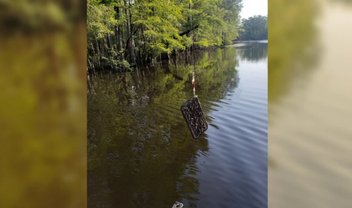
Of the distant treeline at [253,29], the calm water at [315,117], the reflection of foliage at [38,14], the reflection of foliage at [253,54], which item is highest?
the distant treeline at [253,29]

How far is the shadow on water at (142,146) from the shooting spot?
3658 mm

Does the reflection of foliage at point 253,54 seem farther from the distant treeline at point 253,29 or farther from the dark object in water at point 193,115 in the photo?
the dark object in water at point 193,115

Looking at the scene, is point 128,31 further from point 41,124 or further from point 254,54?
point 41,124

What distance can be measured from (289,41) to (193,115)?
1.44m

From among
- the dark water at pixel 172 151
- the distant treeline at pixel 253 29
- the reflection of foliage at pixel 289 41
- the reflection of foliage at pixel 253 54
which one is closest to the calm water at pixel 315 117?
the reflection of foliage at pixel 289 41

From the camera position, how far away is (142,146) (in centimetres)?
498

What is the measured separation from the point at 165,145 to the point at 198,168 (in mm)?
896

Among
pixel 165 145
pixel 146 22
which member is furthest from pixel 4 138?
pixel 146 22

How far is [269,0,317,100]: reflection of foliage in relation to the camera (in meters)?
0.87

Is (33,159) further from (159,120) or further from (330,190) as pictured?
(159,120)

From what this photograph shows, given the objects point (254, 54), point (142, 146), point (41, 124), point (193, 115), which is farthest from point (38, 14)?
point (254, 54)

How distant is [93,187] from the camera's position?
12.4 ft

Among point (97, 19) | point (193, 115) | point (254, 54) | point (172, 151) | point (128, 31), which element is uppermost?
point (97, 19)

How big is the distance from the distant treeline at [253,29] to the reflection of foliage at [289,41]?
29.2 meters
